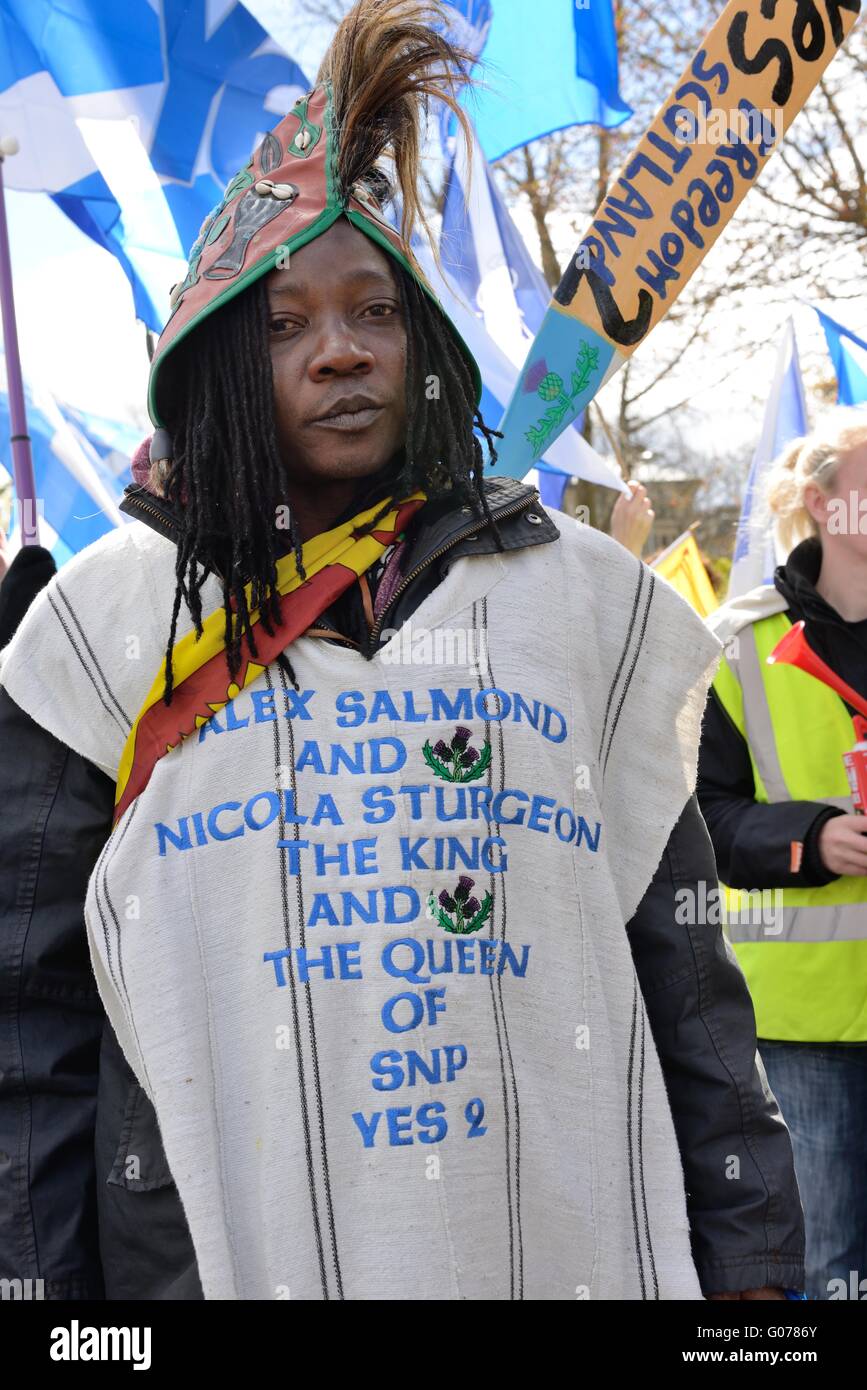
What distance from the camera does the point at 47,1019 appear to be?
73.9 inches

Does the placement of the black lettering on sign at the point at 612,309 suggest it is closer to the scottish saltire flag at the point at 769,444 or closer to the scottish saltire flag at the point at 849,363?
the scottish saltire flag at the point at 769,444

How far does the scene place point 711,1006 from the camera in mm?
1947

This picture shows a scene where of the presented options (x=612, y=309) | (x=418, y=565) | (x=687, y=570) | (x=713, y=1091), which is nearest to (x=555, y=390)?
(x=612, y=309)

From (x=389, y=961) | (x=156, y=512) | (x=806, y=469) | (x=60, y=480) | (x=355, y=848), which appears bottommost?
(x=389, y=961)

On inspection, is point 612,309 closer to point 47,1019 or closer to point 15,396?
point 15,396

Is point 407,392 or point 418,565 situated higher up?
point 407,392

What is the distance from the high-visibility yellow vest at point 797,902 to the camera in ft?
10.9

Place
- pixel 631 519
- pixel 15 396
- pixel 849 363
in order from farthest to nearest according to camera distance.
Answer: pixel 849 363
pixel 631 519
pixel 15 396

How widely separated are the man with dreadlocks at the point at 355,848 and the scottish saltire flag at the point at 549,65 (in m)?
3.41

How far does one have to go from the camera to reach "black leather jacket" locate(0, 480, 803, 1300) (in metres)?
1.82

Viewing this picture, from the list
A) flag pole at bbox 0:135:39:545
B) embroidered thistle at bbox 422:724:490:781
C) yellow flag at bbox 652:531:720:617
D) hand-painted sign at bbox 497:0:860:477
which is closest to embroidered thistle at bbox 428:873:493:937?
embroidered thistle at bbox 422:724:490:781

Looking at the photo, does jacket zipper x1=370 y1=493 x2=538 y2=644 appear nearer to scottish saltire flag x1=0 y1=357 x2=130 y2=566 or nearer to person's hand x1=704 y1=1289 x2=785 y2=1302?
person's hand x1=704 y1=1289 x2=785 y2=1302

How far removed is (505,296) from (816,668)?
2.63m

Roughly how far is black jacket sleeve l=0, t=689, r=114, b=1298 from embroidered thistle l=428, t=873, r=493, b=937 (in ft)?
1.41
